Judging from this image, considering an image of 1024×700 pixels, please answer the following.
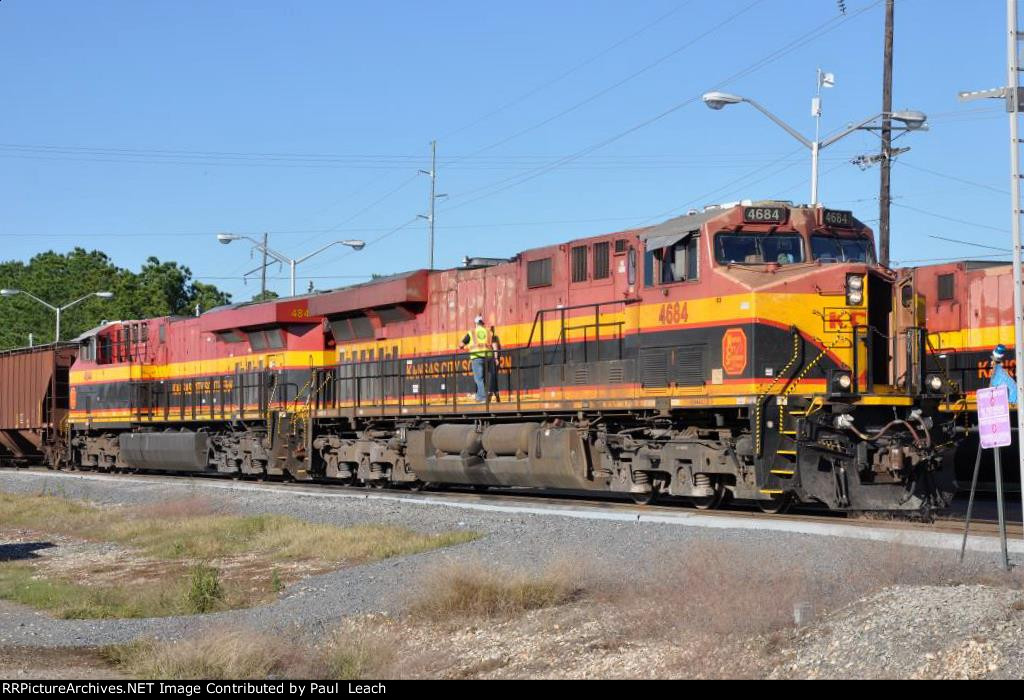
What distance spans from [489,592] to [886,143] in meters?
19.2

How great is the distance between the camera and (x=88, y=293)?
85.6m

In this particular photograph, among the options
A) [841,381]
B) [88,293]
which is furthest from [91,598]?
[88,293]

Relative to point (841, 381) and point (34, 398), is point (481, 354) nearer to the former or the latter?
point (841, 381)

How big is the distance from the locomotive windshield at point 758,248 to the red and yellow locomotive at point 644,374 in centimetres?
2

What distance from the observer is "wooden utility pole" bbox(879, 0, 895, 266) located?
86.2ft

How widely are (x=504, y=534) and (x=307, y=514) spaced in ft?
17.8

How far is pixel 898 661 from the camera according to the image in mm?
7492

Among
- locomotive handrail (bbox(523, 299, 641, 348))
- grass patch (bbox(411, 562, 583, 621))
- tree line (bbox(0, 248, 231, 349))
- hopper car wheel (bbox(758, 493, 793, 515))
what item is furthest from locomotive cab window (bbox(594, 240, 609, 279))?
tree line (bbox(0, 248, 231, 349))

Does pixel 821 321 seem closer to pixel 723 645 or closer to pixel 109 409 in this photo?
pixel 723 645

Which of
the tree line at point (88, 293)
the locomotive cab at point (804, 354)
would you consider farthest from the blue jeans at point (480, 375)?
the tree line at point (88, 293)

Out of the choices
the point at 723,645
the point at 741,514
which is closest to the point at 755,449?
the point at 741,514

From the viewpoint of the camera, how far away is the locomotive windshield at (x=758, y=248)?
1559cm

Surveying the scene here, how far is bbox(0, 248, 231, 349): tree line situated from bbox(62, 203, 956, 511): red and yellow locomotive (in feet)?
178

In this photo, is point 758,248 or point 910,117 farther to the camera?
point 910,117
